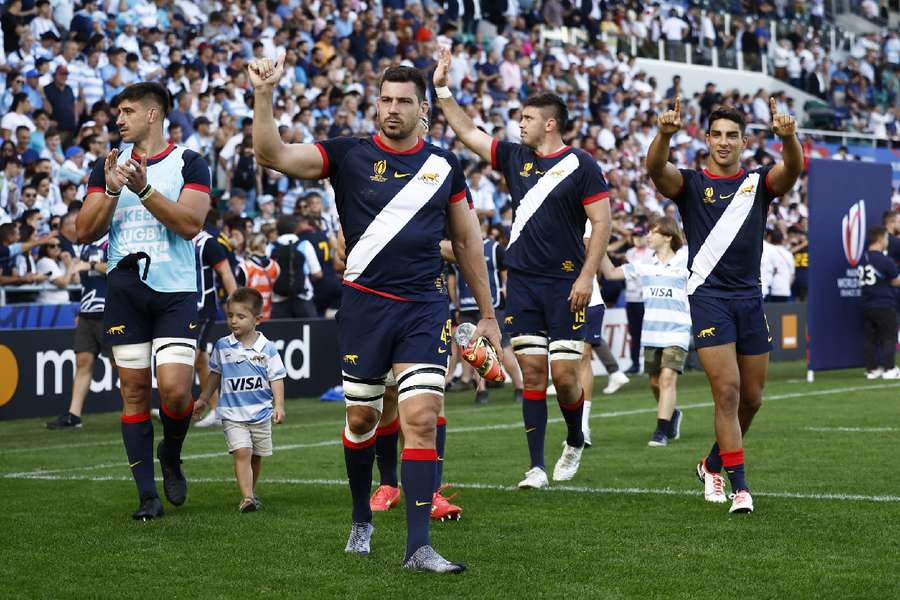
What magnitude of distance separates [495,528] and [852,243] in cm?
1266

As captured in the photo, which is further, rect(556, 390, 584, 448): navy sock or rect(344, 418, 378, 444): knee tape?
rect(556, 390, 584, 448): navy sock

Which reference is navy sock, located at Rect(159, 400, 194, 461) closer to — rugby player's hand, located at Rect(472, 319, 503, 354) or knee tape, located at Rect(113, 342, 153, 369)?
knee tape, located at Rect(113, 342, 153, 369)

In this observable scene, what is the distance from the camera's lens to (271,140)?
627 cm

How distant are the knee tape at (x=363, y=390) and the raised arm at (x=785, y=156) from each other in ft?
8.45

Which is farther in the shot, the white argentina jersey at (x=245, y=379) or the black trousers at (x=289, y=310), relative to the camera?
the black trousers at (x=289, y=310)

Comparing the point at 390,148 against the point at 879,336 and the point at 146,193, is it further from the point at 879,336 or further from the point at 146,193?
the point at 879,336

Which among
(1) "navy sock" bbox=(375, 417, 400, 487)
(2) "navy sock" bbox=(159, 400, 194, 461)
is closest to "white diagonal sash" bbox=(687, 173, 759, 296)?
(1) "navy sock" bbox=(375, 417, 400, 487)

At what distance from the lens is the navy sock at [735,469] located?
8055 millimetres

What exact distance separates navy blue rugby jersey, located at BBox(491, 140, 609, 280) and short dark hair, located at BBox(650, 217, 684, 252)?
322 cm

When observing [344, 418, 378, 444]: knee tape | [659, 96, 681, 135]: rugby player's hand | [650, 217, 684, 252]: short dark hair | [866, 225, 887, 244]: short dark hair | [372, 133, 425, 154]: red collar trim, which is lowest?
[344, 418, 378, 444]: knee tape

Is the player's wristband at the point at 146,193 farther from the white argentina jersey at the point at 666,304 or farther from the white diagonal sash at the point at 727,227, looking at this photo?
the white argentina jersey at the point at 666,304

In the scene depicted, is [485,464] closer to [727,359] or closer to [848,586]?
[727,359]

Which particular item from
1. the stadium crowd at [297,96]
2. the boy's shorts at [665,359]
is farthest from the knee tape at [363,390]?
the boy's shorts at [665,359]

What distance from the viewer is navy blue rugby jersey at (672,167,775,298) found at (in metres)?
8.25
